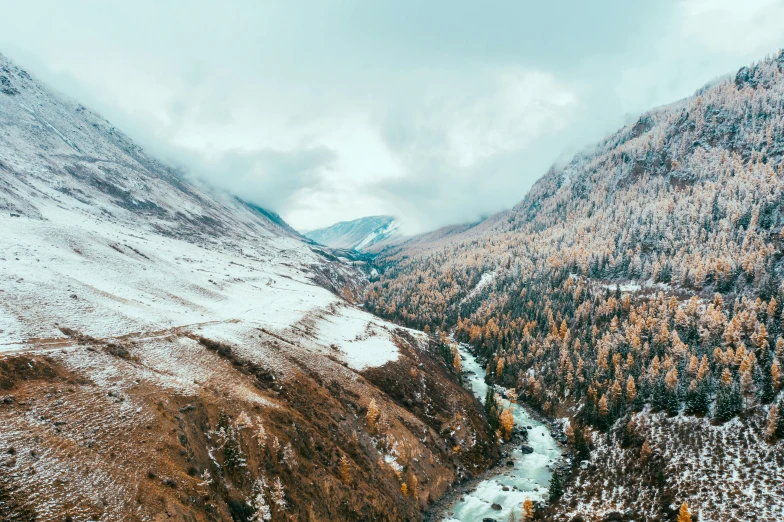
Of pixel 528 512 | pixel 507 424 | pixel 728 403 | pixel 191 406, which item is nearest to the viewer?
pixel 191 406

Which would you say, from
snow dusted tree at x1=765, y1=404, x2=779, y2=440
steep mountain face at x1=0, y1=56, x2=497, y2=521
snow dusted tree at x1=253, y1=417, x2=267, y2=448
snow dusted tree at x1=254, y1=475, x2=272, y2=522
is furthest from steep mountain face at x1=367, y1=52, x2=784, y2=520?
snow dusted tree at x1=253, y1=417, x2=267, y2=448

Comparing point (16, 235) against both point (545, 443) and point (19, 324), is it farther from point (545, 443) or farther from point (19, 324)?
point (545, 443)

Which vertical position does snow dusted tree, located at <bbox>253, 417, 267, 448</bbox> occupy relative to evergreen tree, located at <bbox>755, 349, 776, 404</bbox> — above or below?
below

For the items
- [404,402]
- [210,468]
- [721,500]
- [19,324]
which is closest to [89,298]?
[19,324]

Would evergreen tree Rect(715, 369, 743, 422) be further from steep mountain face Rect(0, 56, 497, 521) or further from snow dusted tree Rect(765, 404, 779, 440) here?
steep mountain face Rect(0, 56, 497, 521)

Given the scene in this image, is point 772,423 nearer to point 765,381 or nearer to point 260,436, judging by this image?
point 765,381

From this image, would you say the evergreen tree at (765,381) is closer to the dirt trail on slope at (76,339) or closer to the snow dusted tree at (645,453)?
the snow dusted tree at (645,453)

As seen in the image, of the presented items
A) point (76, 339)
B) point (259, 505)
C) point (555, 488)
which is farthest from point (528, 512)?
point (76, 339)
